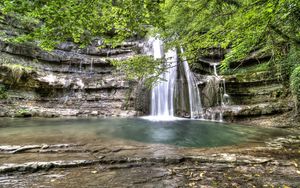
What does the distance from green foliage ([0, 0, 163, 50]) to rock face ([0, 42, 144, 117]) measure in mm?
10286

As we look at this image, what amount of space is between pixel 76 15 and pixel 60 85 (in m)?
13.0

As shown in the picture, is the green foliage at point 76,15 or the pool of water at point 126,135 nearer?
the green foliage at point 76,15

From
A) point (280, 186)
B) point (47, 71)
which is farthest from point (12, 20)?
point (280, 186)

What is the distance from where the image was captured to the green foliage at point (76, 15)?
2934 millimetres

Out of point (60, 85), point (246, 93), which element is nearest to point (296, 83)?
point (246, 93)

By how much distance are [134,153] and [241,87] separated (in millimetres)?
11942

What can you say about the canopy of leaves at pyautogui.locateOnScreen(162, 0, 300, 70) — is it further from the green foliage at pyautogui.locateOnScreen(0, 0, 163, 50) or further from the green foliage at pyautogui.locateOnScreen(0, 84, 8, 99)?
the green foliage at pyautogui.locateOnScreen(0, 84, 8, 99)

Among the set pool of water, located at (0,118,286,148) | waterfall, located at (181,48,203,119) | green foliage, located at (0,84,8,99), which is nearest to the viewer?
pool of water, located at (0,118,286,148)

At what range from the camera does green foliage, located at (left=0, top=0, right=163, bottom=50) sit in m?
2.93

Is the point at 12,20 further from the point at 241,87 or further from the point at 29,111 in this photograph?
the point at 241,87

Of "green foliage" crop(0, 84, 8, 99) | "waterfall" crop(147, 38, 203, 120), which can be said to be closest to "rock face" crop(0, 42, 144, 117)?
"green foliage" crop(0, 84, 8, 99)

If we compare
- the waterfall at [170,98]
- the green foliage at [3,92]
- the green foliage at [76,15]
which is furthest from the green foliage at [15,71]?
the green foliage at [76,15]

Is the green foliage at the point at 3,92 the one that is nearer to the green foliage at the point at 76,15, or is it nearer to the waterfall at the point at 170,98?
the waterfall at the point at 170,98

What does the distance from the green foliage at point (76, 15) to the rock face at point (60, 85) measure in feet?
33.7
